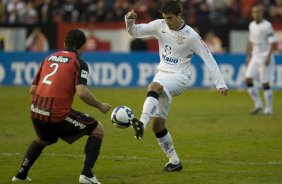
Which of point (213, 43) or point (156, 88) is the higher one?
point (156, 88)

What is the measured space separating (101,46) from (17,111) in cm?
1409

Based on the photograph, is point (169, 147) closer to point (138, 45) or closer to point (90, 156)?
point (90, 156)

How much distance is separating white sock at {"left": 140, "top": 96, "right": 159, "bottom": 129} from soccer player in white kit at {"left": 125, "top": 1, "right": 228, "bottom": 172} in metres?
0.35

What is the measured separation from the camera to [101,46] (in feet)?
110

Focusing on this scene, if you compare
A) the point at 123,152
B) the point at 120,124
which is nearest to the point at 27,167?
the point at 120,124

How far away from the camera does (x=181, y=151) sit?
1308 cm

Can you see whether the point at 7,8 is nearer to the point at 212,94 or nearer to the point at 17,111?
the point at 212,94

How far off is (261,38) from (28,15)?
52.0ft

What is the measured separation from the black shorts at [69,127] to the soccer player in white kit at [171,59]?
56.0 inches

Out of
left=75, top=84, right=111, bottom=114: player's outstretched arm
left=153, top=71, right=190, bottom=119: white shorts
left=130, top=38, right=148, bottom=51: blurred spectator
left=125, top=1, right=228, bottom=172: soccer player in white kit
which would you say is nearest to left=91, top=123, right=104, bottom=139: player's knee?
left=75, top=84, right=111, bottom=114: player's outstretched arm

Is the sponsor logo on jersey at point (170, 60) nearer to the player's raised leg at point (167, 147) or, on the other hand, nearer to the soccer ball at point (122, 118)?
the player's raised leg at point (167, 147)

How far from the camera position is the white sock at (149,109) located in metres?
10.2

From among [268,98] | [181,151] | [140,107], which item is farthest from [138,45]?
[181,151]

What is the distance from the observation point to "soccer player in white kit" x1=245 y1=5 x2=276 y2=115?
65.4ft
